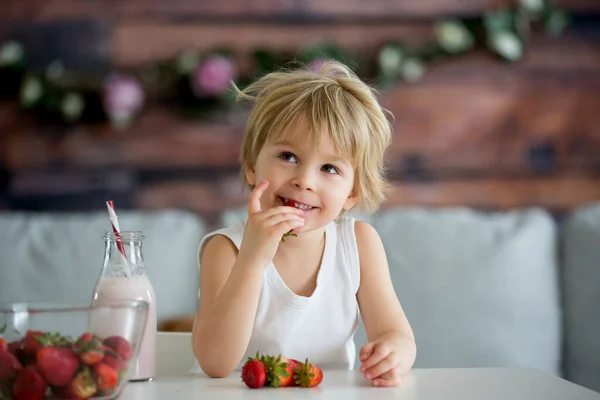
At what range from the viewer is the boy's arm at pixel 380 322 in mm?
1142

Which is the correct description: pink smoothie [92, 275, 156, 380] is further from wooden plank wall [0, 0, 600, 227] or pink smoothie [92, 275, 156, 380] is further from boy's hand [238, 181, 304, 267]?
wooden plank wall [0, 0, 600, 227]

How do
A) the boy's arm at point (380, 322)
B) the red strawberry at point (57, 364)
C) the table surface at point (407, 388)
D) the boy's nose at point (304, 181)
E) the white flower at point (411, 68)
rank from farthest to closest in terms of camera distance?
1. the white flower at point (411, 68)
2. the boy's nose at point (304, 181)
3. the boy's arm at point (380, 322)
4. the table surface at point (407, 388)
5. the red strawberry at point (57, 364)

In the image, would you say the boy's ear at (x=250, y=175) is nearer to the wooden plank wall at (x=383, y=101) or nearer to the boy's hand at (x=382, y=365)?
the boy's hand at (x=382, y=365)

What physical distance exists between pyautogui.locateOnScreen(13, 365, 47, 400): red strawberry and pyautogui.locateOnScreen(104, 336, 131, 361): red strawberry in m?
0.08

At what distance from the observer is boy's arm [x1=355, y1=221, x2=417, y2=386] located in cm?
114

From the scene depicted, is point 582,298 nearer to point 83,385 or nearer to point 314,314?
point 314,314

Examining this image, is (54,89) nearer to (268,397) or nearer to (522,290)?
(522,290)

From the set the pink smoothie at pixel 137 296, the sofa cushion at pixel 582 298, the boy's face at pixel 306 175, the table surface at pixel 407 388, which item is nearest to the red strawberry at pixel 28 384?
the table surface at pixel 407 388

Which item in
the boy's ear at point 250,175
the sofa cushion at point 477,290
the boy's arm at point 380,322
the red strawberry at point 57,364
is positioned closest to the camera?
the red strawberry at point 57,364

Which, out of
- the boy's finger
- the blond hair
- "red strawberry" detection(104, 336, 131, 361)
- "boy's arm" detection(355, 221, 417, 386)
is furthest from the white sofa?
"red strawberry" detection(104, 336, 131, 361)

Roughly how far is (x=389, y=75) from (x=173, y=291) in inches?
48.4

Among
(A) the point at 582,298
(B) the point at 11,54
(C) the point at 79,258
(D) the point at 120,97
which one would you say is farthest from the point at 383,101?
(B) the point at 11,54

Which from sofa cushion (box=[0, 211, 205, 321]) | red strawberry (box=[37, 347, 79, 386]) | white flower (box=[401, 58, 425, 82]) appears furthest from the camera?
white flower (box=[401, 58, 425, 82])

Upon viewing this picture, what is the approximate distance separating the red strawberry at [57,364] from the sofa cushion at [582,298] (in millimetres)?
1805
